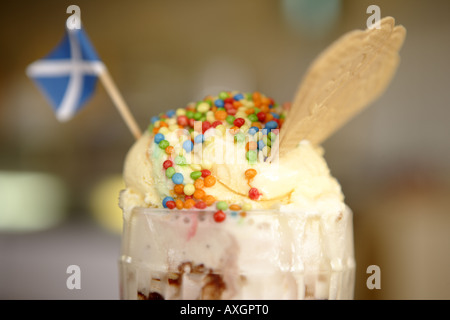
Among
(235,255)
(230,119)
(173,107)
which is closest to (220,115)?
(230,119)

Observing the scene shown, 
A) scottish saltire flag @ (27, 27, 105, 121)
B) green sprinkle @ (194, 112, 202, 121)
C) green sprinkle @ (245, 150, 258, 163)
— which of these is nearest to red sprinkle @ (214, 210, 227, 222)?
green sprinkle @ (245, 150, 258, 163)

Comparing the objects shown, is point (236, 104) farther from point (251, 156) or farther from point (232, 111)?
point (251, 156)

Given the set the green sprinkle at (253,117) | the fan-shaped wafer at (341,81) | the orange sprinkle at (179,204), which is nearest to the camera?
the fan-shaped wafer at (341,81)

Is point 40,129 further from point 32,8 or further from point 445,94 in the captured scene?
point 445,94

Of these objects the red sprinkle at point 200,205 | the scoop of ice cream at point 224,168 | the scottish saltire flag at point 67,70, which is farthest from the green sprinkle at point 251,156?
the scottish saltire flag at point 67,70

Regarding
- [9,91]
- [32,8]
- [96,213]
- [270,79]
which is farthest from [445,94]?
[9,91]

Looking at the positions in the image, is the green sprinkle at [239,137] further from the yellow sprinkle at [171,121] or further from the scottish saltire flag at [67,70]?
the scottish saltire flag at [67,70]
